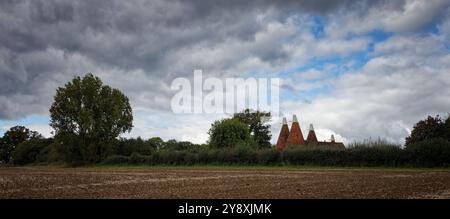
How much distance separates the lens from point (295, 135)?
8050cm

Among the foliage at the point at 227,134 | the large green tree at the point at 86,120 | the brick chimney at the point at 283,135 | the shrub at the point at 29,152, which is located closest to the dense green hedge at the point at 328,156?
the large green tree at the point at 86,120

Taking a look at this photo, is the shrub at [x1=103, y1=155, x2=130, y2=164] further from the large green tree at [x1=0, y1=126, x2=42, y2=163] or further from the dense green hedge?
the large green tree at [x1=0, y1=126, x2=42, y2=163]

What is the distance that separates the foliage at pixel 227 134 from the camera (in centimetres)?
8362

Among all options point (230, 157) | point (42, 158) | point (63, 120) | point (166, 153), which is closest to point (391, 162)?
point (230, 157)

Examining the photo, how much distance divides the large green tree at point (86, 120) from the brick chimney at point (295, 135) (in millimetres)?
30984

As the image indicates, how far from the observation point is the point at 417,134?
69625 millimetres

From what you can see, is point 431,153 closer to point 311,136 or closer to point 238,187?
point 238,187

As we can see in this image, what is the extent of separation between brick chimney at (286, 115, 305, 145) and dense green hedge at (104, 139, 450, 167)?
20.1 metres

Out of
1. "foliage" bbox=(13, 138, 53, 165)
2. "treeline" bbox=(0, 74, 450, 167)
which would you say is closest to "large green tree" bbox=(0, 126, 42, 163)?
"foliage" bbox=(13, 138, 53, 165)

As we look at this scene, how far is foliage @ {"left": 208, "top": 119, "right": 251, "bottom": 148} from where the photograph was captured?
8362 centimetres

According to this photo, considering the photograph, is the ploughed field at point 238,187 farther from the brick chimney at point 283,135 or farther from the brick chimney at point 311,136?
the brick chimney at point 311,136

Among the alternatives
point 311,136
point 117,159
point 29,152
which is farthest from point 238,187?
point 29,152
